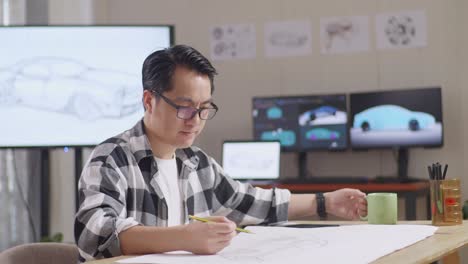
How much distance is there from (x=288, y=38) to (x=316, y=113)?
2.10ft

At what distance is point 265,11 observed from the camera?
5.08 metres

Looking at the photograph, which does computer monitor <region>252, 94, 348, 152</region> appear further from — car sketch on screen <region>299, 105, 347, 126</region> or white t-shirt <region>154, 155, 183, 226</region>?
white t-shirt <region>154, 155, 183, 226</region>

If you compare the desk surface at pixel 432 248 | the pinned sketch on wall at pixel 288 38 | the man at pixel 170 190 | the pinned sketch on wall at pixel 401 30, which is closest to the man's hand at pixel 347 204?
the man at pixel 170 190

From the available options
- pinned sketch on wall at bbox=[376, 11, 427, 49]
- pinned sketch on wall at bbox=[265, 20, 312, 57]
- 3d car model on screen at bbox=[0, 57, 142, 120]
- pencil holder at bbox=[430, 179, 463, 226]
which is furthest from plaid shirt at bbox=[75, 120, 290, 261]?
pinned sketch on wall at bbox=[265, 20, 312, 57]

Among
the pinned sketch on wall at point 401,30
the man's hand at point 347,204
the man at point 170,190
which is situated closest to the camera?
the man at point 170,190

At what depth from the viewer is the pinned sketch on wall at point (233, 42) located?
16.8ft

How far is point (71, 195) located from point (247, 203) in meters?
3.16

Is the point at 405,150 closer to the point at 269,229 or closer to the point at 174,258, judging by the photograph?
the point at 269,229

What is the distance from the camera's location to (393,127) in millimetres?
4453

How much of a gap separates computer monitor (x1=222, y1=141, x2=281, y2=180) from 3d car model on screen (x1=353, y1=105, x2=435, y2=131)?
1.74 feet

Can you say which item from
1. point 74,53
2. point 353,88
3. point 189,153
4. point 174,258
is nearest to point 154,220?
point 189,153

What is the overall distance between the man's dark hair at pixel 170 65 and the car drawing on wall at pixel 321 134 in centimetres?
285

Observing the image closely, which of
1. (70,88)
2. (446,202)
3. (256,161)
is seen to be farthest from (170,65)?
(256,161)

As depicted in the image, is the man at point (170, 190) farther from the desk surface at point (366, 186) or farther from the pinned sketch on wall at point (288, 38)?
the pinned sketch on wall at point (288, 38)
